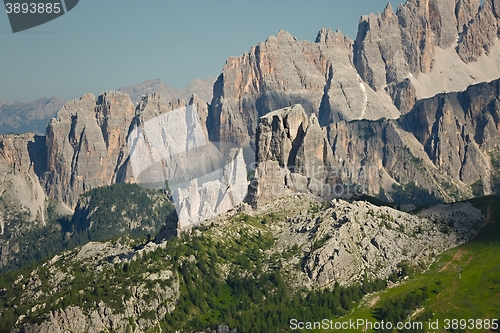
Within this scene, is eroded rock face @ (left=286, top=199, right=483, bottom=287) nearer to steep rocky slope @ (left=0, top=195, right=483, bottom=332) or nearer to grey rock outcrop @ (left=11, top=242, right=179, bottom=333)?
steep rocky slope @ (left=0, top=195, right=483, bottom=332)

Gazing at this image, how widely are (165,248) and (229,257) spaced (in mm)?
14809

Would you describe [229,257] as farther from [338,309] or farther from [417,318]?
[417,318]

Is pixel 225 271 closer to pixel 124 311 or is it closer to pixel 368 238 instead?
pixel 124 311

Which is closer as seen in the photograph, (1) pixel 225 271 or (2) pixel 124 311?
(2) pixel 124 311

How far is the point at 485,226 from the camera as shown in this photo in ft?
646

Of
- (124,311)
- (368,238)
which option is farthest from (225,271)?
(368,238)

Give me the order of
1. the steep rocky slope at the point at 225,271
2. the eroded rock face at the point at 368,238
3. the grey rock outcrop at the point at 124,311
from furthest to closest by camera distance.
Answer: the eroded rock face at the point at 368,238, the steep rocky slope at the point at 225,271, the grey rock outcrop at the point at 124,311

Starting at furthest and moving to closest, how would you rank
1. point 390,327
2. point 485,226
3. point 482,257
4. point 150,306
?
point 485,226, point 482,257, point 150,306, point 390,327

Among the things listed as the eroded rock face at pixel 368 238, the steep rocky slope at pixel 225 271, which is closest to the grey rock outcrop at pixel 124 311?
the steep rocky slope at pixel 225 271

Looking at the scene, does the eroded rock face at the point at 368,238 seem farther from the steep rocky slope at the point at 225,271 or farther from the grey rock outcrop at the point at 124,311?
the grey rock outcrop at the point at 124,311

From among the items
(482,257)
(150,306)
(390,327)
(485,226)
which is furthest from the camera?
(485,226)

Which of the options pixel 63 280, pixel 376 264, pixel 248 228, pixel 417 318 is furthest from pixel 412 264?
pixel 63 280

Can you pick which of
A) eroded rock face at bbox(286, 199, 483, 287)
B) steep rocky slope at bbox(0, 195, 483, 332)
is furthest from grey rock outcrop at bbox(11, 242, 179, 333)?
eroded rock face at bbox(286, 199, 483, 287)

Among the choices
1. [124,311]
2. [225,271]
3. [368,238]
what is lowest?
[124,311]
